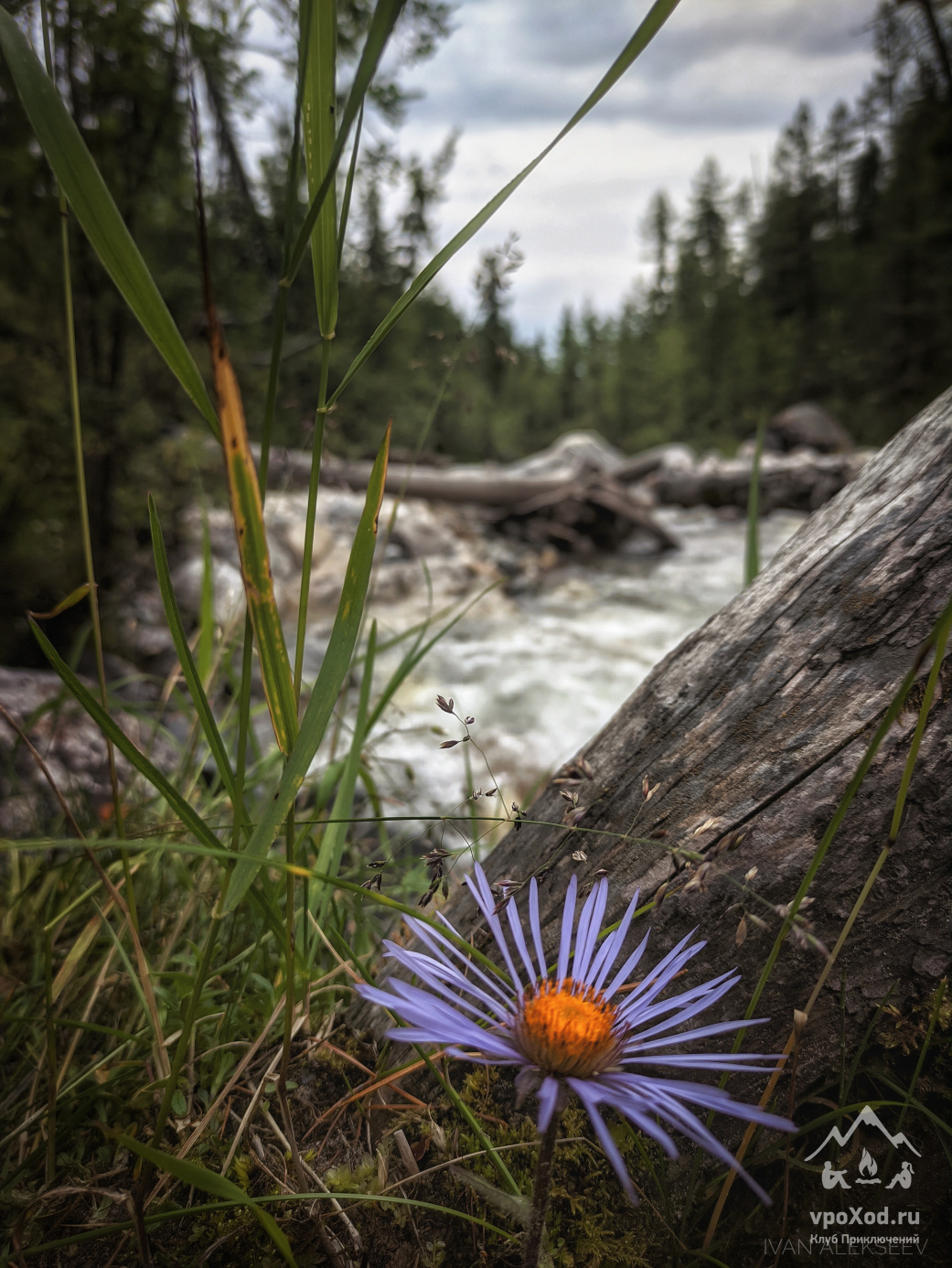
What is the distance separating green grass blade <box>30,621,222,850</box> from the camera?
48 cm

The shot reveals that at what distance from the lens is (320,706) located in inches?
18.0

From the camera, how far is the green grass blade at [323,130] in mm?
421

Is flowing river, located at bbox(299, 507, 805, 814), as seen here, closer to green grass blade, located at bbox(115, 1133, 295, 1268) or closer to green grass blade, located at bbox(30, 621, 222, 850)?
green grass blade, located at bbox(30, 621, 222, 850)

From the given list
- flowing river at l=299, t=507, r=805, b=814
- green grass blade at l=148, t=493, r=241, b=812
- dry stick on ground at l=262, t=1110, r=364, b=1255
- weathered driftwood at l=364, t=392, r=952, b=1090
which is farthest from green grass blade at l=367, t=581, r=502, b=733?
flowing river at l=299, t=507, r=805, b=814

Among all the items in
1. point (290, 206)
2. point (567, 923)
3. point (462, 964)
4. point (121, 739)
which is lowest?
point (462, 964)

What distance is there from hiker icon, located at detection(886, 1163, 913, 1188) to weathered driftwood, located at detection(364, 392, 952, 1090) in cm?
8

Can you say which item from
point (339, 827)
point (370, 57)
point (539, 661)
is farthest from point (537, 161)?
point (539, 661)

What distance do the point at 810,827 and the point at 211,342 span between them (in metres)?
0.60

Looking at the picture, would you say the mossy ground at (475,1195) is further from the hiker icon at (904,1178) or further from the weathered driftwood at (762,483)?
the weathered driftwood at (762,483)

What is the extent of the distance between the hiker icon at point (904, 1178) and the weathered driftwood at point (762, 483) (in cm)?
907

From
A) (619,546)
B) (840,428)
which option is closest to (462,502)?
(619,546)

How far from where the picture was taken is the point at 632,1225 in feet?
1.82

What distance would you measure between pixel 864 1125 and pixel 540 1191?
354 mm
